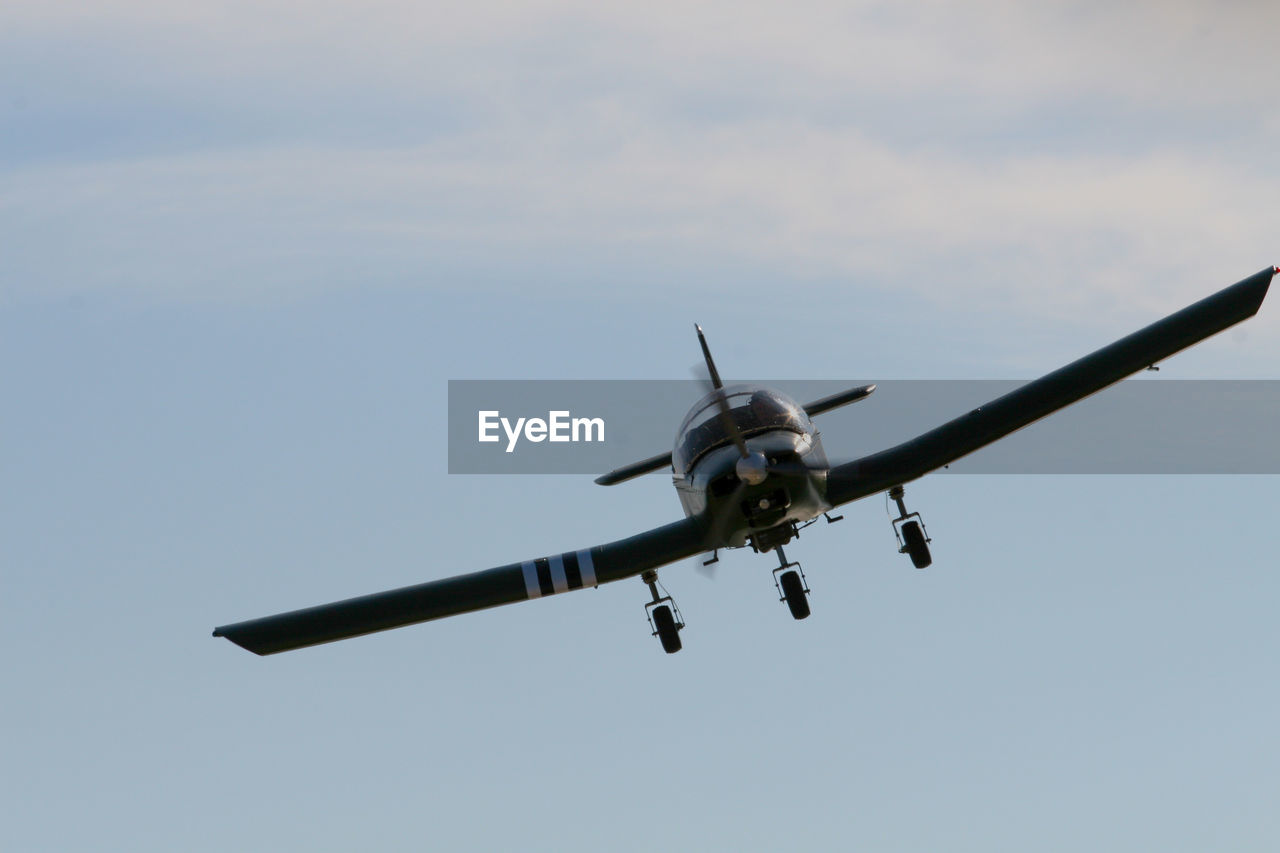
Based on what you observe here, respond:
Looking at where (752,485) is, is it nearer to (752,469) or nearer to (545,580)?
(752,469)

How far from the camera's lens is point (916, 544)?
1304 inches

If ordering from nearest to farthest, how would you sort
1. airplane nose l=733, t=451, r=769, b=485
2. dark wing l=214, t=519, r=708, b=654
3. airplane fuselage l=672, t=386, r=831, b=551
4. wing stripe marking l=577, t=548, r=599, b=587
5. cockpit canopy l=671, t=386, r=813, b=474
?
1. airplane nose l=733, t=451, r=769, b=485
2. airplane fuselage l=672, t=386, r=831, b=551
3. cockpit canopy l=671, t=386, r=813, b=474
4. dark wing l=214, t=519, r=708, b=654
5. wing stripe marking l=577, t=548, r=599, b=587

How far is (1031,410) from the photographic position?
112ft

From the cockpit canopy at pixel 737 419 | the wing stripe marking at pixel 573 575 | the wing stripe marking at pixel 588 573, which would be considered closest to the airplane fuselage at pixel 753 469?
the cockpit canopy at pixel 737 419

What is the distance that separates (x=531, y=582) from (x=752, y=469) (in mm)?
6650

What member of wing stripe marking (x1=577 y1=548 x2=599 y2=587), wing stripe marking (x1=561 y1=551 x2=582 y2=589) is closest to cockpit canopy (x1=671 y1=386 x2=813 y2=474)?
wing stripe marking (x1=577 y1=548 x2=599 y2=587)

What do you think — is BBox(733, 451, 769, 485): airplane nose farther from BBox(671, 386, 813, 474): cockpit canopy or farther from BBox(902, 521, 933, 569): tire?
BBox(902, 521, 933, 569): tire

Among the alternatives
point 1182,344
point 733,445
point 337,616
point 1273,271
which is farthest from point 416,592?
point 1273,271

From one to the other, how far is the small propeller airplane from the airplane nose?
3 centimetres

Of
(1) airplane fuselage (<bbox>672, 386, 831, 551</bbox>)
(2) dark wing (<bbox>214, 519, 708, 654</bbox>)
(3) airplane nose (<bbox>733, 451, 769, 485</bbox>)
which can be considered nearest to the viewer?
(3) airplane nose (<bbox>733, 451, 769, 485</bbox>)

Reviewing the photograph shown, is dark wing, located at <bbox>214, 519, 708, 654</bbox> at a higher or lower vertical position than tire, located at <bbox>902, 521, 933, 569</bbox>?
higher

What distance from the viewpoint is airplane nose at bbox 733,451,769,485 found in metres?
30.3

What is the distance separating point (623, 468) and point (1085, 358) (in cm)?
1127

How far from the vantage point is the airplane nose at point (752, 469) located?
30.3m
